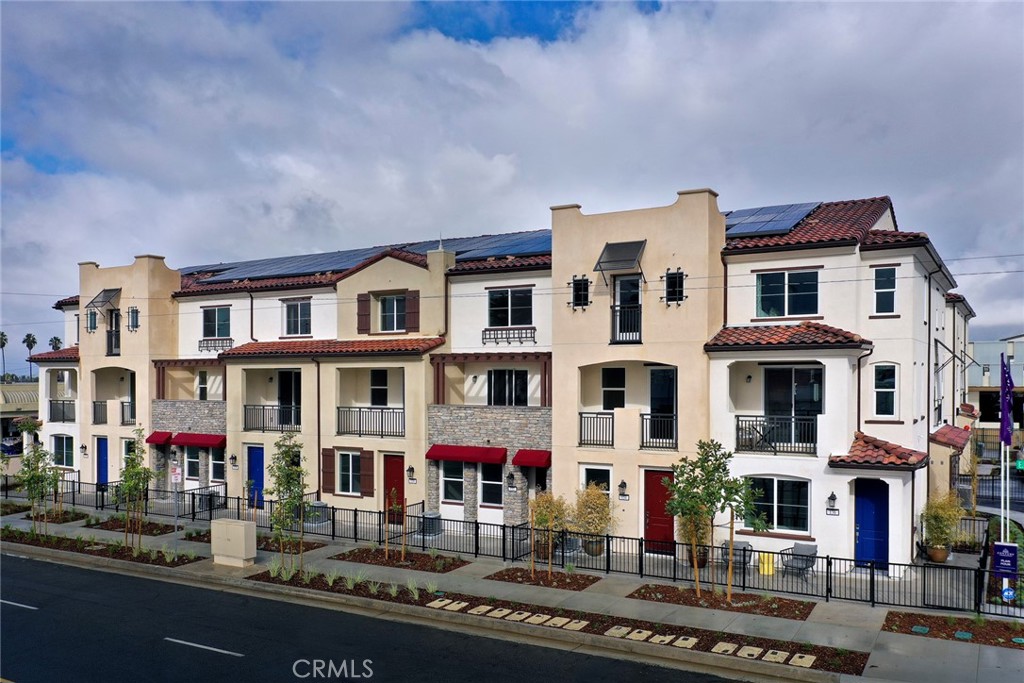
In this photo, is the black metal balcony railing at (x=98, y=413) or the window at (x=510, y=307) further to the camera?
the black metal balcony railing at (x=98, y=413)

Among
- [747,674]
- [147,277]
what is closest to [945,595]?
[747,674]

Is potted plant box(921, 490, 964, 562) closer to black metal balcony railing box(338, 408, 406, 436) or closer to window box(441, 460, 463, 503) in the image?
window box(441, 460, 463, 503)

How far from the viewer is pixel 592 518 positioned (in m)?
24.0

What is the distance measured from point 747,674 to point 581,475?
1121cm

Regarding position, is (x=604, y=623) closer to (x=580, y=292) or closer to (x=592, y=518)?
(x=592, y=518)

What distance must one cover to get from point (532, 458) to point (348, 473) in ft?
26.6

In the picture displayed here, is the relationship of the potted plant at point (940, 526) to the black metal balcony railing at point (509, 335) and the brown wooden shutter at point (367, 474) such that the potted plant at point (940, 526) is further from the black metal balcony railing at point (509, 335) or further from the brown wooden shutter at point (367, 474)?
the brown wooden shutter at point (367, 474)

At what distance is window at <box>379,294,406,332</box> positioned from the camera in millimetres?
31344

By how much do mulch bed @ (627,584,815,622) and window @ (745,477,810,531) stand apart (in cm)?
352

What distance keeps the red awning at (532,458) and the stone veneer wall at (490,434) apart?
24cm

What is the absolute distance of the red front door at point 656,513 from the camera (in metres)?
24.7

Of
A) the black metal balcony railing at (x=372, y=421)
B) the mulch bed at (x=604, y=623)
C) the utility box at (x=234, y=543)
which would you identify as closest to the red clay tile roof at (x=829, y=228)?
the mulch bed at (x=604, y=623)

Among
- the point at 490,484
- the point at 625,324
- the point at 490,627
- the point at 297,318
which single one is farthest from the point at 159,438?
the point at 490,627

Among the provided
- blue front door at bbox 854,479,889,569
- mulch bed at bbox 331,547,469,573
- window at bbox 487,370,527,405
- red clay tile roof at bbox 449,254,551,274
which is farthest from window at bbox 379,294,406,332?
blue front door at bbox 854,479,889,569
